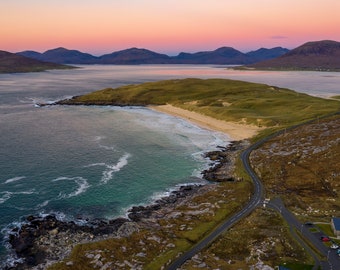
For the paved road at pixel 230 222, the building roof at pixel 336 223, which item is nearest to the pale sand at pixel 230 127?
the paved road at pixel 230 222

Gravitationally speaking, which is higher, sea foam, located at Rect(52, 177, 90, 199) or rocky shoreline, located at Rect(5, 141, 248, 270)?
sea foam, located at Rect(52, 177, 90, 199)

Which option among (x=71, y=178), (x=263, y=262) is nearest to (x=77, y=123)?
(x=71, y=178)

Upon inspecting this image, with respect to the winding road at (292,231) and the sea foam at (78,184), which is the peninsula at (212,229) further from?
the sea foam at (78,184)

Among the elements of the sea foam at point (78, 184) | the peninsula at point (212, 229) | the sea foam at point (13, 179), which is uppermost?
the sea foam at point (13, 179)

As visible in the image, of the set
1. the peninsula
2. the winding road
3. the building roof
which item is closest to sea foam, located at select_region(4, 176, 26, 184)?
the peninsula

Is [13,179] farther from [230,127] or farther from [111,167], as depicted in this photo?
[230,127]

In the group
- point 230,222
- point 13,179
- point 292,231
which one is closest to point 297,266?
point 292,231

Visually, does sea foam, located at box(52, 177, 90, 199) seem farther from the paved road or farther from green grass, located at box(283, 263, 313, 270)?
green grass, located at box(283, 263, 313, 270)

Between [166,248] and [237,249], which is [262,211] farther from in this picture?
[166,248]
